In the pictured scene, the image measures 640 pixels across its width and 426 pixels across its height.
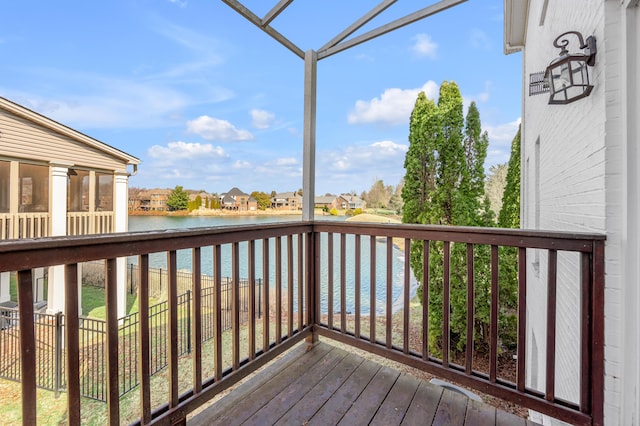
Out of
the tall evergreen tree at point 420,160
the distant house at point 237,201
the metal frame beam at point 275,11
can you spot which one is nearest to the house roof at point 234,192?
the distant house at point 237,201

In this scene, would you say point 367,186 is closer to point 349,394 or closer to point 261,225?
point 261,225

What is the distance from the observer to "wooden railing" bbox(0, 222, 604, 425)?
120cm

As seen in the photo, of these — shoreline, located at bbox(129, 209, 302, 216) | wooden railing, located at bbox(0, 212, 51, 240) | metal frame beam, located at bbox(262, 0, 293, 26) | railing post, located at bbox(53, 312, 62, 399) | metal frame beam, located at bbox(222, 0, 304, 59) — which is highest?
metal frame beam, located at bbox(262, 0, 293, 26)

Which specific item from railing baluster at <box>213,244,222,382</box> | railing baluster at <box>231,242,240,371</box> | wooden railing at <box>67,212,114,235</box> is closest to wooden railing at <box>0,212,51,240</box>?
wooden railing at <box>67,212,114,235</box>

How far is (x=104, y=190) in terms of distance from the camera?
2047mm

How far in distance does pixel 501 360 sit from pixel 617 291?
5.29m

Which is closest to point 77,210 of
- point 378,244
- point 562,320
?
point 378,244

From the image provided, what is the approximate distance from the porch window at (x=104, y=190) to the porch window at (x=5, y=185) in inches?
18.4

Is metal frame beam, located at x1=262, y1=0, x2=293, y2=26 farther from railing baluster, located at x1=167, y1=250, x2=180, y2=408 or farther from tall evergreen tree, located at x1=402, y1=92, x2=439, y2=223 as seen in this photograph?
tall evergreen tree, located at x1=402, y1=92, x2=439, y2=223

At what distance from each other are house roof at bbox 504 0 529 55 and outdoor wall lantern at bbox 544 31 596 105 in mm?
Result: 2726

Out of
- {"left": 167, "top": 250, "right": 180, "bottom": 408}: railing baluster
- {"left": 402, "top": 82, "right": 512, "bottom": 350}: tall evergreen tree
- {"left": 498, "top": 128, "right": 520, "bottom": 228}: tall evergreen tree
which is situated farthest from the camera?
{"left": 498, "top": 128, "right": 520, "bottom": 228}: tall evergreen tree

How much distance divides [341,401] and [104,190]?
2.05 meters

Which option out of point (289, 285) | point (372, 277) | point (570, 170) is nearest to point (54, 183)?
point (289, 285)

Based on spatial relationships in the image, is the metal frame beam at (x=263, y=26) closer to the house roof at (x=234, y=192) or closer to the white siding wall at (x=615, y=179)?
the house roof at (x=234, y=192)
